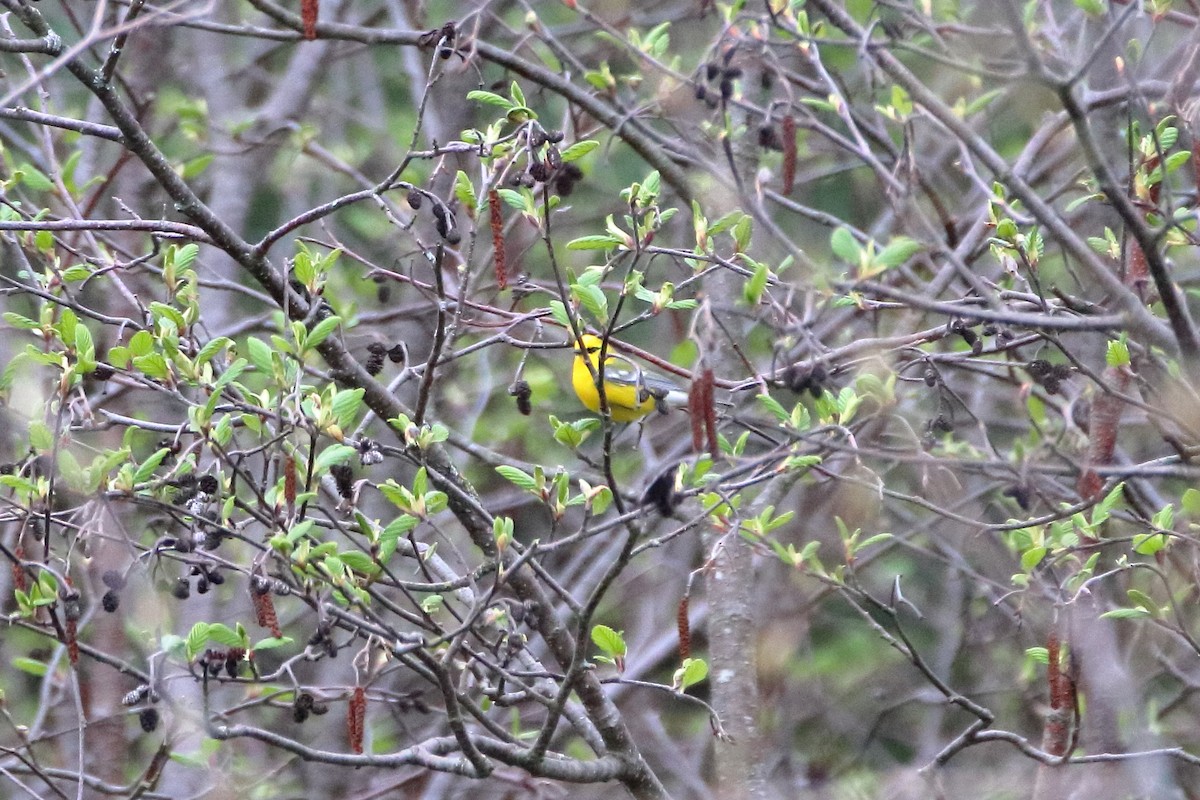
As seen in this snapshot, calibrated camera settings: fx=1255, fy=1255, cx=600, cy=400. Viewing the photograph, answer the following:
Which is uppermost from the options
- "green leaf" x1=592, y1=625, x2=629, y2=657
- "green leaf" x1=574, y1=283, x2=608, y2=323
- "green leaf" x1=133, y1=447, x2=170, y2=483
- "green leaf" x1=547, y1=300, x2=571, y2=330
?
"green leaf" x1=547, y1=300, x2=571, y2=330

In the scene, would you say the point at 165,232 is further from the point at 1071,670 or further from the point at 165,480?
the point at 1071,670

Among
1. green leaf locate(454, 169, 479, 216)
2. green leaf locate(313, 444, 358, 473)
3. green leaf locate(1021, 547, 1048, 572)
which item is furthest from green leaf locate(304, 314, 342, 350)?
green leaf locate(1021, 547, 1048, 572)

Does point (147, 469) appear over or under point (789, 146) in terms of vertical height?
under

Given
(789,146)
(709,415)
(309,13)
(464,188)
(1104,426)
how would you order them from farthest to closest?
(1104,426) → (789,146) → (464,188) → (309,13) → (709,415)

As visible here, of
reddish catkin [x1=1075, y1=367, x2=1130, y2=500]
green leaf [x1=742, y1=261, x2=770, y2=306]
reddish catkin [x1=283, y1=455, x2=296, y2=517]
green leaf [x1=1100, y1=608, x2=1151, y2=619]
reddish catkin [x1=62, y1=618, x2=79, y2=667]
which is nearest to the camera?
green leaf [x1=742, y1=261, x2=770, y2=306]

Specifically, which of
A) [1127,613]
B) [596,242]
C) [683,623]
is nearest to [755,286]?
[596,242]

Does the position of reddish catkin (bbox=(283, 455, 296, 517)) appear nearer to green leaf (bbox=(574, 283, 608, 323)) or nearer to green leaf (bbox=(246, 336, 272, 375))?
green leaf (bbox=(246, 336, 272, 375))

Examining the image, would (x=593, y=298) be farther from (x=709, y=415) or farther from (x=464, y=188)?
(x=464, y=188)

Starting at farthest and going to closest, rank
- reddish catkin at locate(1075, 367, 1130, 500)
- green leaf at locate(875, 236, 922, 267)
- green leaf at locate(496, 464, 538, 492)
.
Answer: reddish catkin at locate(1075, 367, 1130, 500)
green leaf at locate(496, 464, 538, 492)
green leaf at locate(875, 236, 922, 267)

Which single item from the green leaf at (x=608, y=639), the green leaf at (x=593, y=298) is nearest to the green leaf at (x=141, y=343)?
the green leaf at (x=593, y=298)

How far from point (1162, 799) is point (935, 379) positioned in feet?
5.63

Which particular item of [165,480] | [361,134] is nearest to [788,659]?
[165,480]

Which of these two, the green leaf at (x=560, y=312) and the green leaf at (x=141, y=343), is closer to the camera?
the green leaf at (x=141, y=343)

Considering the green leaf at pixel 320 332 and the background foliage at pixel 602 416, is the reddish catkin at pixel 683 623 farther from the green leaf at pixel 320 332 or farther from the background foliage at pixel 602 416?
the green leaf at pixel 320 332
